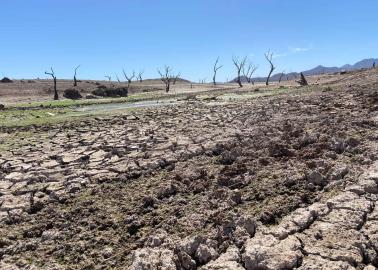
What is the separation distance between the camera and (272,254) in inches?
216

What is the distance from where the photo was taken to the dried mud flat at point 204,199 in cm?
584

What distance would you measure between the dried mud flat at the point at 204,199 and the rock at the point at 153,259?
14mm

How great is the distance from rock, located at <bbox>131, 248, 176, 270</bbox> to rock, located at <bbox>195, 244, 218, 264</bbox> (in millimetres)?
336

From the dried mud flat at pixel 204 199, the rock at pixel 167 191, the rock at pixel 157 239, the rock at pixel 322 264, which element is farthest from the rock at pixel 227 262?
the rock at pixel 167 191

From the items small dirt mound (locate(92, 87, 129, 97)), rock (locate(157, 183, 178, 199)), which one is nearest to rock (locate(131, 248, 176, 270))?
rock (locate(157, 183, 178, 199))

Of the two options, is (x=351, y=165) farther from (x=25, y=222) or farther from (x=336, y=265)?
(x=25, y=222)

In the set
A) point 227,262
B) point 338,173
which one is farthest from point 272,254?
point 338,173

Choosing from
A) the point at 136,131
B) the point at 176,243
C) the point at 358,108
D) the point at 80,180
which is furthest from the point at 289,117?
the point at 176,243

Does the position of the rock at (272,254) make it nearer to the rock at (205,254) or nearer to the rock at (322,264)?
the rock at (322,264)

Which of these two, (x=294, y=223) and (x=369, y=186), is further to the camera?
(x=369, y=186)

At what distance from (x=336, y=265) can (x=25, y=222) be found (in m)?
5.19

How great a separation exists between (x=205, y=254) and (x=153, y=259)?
0.69 metres

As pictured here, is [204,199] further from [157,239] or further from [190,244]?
[190,244]

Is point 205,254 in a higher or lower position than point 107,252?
higher
